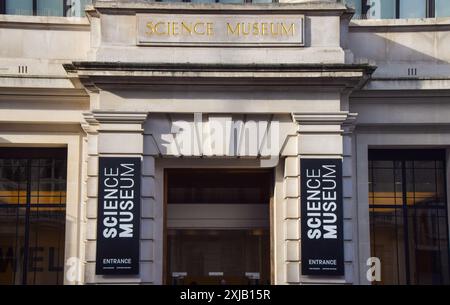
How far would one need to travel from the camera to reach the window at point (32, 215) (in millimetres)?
23375

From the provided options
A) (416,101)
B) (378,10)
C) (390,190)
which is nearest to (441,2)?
(378,10)

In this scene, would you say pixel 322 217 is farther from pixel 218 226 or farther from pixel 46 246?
pixel 46 246

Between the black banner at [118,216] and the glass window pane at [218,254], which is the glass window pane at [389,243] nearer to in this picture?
the glass window pane at [218,254]

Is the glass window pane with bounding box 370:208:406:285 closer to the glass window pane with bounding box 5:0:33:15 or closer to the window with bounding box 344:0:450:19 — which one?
the window with bounding box 344:0:450:19

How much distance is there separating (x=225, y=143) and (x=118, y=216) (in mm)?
3241

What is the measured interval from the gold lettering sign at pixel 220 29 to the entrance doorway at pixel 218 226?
3.66 metres

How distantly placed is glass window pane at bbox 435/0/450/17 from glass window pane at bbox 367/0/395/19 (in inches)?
48.5

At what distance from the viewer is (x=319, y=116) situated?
71.4 feet

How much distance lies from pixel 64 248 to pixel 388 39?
10.3 metres

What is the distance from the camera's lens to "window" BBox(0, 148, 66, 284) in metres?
23.4

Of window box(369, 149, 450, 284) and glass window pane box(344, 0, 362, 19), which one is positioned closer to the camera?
window box(369, 149, 450, 284)

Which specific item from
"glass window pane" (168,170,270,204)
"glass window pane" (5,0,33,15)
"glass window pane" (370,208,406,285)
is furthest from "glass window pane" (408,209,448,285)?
"glass window pane" (5,0,33,15)

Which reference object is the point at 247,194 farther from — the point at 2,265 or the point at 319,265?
the point at 2,265

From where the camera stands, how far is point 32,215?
23.7 metres
